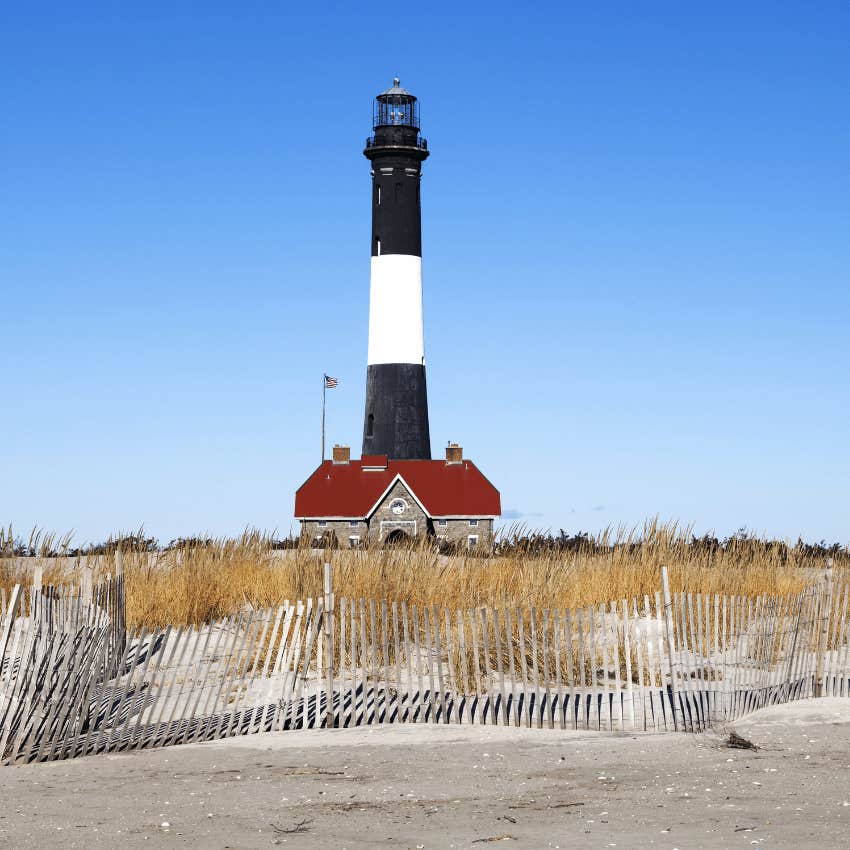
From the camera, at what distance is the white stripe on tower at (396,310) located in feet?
140

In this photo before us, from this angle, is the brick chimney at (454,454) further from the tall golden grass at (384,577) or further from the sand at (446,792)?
the sand at (446,792)

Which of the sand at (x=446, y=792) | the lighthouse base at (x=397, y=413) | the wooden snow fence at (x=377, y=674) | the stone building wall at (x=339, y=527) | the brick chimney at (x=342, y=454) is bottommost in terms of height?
the sand at (x=446, y=792)

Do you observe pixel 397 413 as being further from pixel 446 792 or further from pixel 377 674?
pixel 446 792

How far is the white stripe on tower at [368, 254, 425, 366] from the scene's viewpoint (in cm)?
4275

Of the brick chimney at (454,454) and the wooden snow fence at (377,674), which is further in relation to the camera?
the brick chimney at (454,454)

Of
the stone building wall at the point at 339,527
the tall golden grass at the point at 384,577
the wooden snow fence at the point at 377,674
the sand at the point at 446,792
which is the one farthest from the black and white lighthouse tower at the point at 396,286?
the sand at the point at 446,792

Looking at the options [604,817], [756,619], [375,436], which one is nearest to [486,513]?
[375,436]

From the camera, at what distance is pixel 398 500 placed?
144 feet

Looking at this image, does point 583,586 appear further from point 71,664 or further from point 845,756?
point 71,664

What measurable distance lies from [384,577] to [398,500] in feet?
88.7

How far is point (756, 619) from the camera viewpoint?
46.4ft

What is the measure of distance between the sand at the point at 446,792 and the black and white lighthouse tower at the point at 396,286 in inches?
1246

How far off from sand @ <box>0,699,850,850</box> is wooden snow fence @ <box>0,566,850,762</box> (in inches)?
16.1

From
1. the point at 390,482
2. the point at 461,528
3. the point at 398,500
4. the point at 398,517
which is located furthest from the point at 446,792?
the point at 461,528
